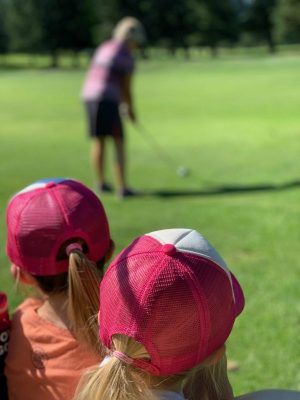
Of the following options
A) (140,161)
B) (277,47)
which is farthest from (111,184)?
(277,47)

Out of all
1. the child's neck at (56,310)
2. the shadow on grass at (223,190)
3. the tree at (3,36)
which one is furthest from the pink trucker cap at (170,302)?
the tree at (3,36)

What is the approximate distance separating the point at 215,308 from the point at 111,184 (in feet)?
21.2

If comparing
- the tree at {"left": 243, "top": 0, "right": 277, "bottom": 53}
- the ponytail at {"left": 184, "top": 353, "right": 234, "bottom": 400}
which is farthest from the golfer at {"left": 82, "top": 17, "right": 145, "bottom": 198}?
the tree at {"left": 243, "top": 0, "right": 277, "bottom": 53}

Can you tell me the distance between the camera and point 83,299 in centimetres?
205

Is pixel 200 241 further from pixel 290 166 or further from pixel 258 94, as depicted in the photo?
pixel 258 94

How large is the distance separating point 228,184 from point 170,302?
6250 millimetres

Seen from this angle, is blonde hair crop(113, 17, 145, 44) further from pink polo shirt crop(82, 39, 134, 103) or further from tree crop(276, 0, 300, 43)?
tree crop(276, 0, 300, 43)

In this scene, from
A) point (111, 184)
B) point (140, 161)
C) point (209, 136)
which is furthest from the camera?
point (209, 136)

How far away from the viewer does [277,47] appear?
77.6 metres

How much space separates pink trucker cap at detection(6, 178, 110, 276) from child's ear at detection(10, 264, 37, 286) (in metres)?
0.03

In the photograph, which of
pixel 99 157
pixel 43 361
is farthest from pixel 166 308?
pixel 99 157

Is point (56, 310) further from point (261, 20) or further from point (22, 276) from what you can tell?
point (261, 20)

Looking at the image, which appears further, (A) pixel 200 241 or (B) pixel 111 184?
(B) pixel 111 184

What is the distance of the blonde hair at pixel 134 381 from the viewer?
1.46m
